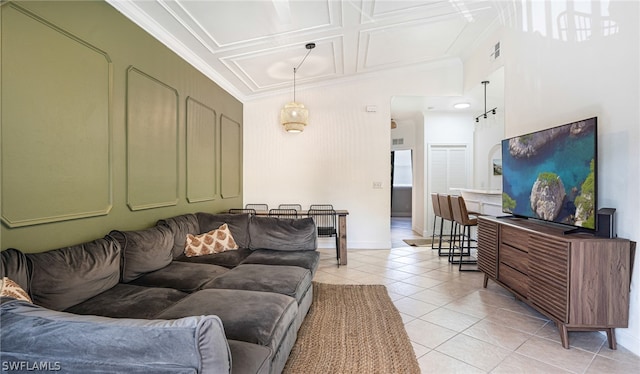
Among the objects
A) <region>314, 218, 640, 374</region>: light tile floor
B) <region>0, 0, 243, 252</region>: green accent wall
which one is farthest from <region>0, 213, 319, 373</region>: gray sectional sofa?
<region>314, 218, 640, 374</region>: light tile floor

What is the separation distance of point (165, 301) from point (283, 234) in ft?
5.25

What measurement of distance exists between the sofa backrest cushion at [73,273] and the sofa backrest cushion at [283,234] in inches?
58.4

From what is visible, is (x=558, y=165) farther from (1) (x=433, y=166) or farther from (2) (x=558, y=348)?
(1) (x=433, y=166)

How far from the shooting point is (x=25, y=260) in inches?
64.7

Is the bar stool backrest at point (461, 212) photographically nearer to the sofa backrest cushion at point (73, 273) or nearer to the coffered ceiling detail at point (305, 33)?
the coffered ceiling detail at point (305, 33)

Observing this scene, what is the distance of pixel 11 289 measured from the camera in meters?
1.39

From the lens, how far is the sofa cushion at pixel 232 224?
11.4ft

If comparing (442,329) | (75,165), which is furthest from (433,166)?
(75,165)

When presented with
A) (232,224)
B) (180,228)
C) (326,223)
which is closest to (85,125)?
(180,228)

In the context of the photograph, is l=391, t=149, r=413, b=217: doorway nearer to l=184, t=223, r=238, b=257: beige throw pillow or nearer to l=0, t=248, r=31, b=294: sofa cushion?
l=184, t=223, r=238, b=257: beige throw pillow

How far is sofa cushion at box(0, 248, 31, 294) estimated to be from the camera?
153 cm

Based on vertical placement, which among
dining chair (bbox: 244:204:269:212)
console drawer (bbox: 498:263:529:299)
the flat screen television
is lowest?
console drawer (bbox: 498:263:529:299)

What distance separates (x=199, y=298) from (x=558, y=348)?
2.57 m

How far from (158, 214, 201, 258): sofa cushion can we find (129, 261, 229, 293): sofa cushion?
296mm
